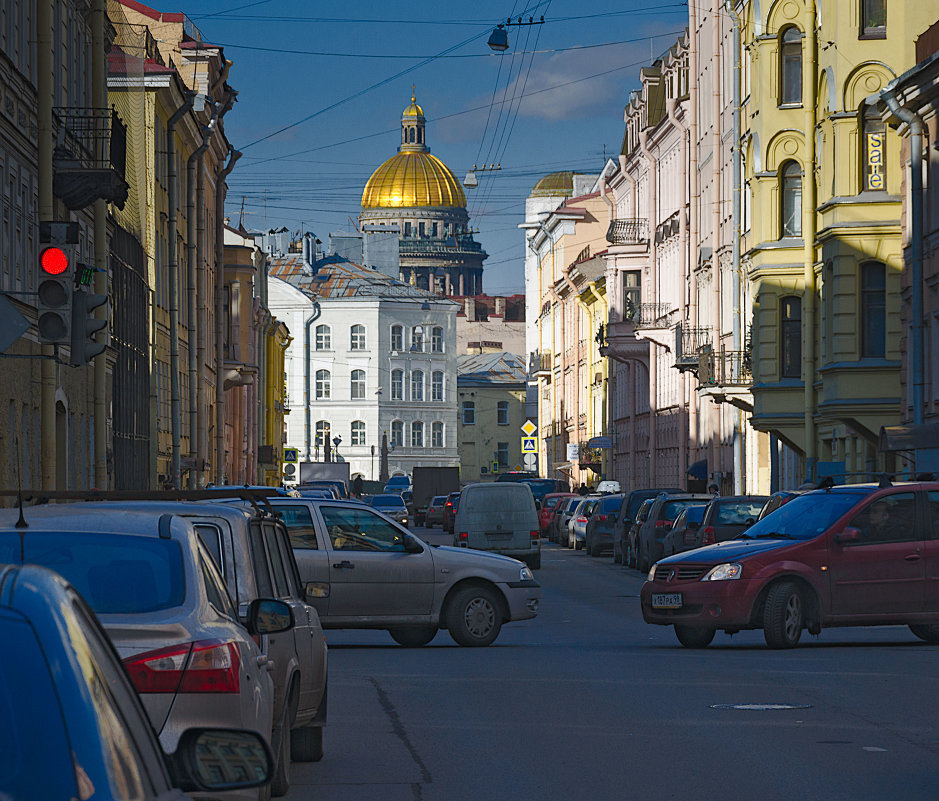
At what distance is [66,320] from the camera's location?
1487 centimetres

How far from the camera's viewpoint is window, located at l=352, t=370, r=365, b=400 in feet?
402

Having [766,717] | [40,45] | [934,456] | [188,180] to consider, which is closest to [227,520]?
[766,717]

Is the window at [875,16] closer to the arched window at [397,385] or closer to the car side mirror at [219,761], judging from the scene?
the car side mirror at [219,761]

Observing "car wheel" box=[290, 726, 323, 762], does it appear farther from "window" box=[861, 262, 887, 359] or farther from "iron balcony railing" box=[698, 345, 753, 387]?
"iron balcony railing" box=[698, 345, 753, 387]

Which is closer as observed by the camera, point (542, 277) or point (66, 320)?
point (66, 320)

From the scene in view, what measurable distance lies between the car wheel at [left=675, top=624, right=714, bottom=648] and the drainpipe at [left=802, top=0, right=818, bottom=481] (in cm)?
2195

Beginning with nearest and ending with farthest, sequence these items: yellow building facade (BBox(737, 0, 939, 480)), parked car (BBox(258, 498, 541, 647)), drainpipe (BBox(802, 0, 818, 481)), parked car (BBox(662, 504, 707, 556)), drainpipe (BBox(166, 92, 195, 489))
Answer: parked car (BBox(258, 498, 541, 647)) < parked car (BBox(662, 504, 707, 556)) < yellow building facade (BBox(737, 0, 939, 480)) < drainpipe (BBox(802, 0, 818, 481)) < drainpipe (BBox(166, 92, 195, 489))

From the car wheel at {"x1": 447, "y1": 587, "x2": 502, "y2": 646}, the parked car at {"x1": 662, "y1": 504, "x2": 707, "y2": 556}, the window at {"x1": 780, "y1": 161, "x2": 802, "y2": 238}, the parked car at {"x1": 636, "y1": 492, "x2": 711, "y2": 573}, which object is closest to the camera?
the car wheel at {"x1": 447, "y1": 587, "x2": 502, "y2": 646}

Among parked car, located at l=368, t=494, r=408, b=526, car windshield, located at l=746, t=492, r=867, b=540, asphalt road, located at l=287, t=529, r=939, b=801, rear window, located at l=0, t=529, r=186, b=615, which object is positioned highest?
rear window, located at l=0, t=529, r=186, b=615

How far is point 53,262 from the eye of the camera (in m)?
15.0

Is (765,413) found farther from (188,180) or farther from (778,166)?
(188,180)

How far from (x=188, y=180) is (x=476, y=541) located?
2163cm

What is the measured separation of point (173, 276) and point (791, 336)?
649 inches

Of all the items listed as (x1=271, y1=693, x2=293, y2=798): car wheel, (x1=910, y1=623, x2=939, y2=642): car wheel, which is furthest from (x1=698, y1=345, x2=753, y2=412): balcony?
(x1=271, y1=693, x2=293, y2=798): car wheel
